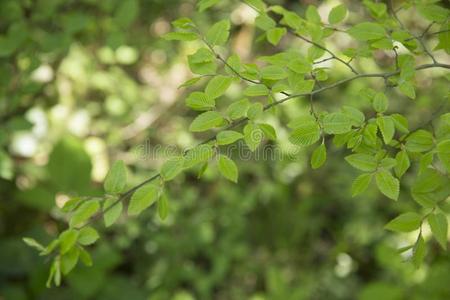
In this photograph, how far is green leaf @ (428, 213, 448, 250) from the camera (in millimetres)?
1067

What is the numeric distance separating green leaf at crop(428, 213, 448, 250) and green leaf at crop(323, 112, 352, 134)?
24 centimetres

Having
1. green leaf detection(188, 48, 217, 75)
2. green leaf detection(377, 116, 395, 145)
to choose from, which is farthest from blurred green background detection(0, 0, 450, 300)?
green leaf detection(377, 116, 395, 145)

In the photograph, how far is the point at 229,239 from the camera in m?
2.62

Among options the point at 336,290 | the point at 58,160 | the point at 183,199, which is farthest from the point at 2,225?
the point at 336,290

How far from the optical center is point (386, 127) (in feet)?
3.34

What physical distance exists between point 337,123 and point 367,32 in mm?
229

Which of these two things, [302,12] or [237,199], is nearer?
[237,199]

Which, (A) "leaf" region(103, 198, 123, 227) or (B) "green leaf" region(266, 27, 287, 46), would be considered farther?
(B) "green leaf" region(266, 27, 287, 46)

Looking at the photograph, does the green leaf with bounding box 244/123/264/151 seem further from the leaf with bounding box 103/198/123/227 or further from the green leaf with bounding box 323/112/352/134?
the leaf with bounding box 103/198/123/227

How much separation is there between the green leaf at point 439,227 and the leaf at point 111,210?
1.86 ft

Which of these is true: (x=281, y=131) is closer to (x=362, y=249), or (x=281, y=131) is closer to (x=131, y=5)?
(x=362, y=249)

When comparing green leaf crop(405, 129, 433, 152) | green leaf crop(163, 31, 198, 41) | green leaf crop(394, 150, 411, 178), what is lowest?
green leaf crop(394, 150, 411, 178)

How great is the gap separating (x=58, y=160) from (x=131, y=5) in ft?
2.58

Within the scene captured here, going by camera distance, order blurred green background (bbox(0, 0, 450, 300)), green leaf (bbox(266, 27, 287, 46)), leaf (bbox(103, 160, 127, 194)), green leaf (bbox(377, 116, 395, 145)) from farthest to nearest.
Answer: blurred green background (bbox(0, 0, 450, 300))
green leaf (bbox(266, 27, 287, 46))
leaf (bbox(103, 160, 127, 194))
green leaf (bbox(377, 116, 395, 145))
